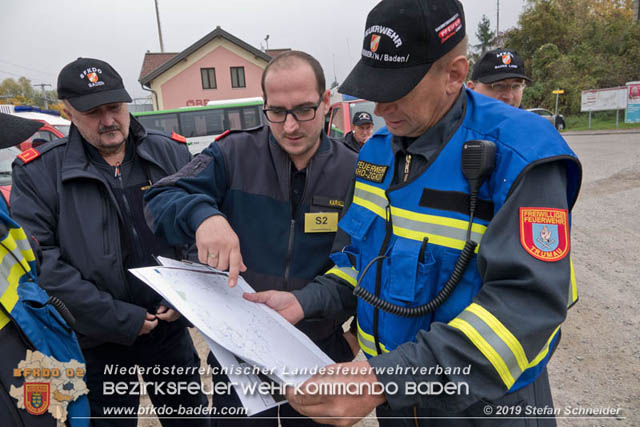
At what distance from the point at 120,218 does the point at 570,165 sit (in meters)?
2.05

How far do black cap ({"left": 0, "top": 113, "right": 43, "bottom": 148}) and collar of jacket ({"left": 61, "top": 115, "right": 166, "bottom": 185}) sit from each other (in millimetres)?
726

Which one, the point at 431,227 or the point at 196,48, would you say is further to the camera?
the point at 196,48

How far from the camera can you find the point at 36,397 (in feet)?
4.08

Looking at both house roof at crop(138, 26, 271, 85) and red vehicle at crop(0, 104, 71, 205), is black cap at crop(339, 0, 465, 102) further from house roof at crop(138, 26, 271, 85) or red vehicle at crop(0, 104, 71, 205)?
house roof at crop(138, 26, 271, 85)

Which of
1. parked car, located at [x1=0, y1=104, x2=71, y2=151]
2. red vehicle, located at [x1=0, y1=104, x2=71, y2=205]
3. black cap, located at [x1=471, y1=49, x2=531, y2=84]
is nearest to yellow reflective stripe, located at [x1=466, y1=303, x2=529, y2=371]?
red vehicle, located at [x1=0, y1=104, x2=71, y2=205]

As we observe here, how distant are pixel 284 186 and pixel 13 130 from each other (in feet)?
3.19

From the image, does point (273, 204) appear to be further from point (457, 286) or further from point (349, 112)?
point (349, 112)

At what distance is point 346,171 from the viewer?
184 cm

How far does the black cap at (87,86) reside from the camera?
88.1 inches

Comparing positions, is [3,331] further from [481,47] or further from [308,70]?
[481,47]

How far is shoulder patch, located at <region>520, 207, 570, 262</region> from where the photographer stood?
92cm

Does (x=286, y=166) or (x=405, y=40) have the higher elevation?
(x=405, y=40)

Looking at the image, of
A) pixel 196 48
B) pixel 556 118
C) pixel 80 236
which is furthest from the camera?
pixel 196 48

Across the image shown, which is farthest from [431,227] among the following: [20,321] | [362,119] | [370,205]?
[362,119]
